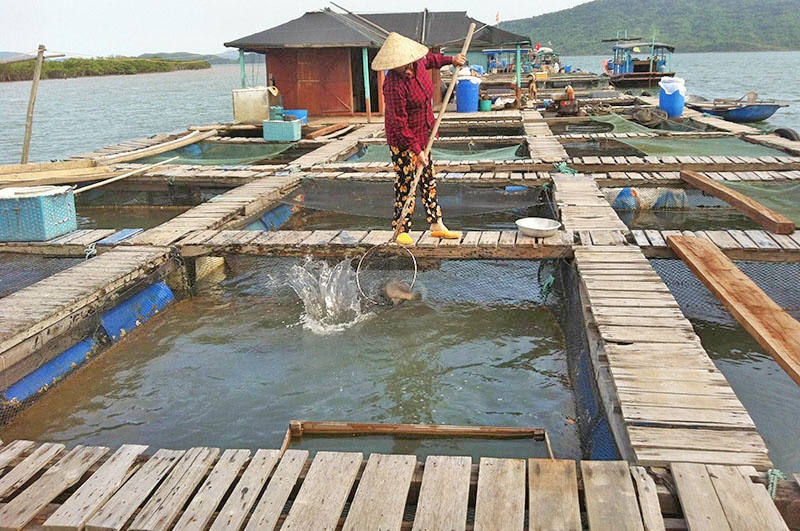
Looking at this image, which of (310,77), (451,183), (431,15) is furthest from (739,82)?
(451,183)

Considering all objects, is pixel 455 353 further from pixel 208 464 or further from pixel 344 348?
pixel 208 464

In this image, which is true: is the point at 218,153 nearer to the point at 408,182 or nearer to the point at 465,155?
the point at 465,155

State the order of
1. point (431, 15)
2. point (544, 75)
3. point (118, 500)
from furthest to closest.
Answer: point (544, 75) → point (431, 15) → point (118, 500)

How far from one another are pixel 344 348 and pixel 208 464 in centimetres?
235

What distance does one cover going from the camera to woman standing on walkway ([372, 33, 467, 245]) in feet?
16.1

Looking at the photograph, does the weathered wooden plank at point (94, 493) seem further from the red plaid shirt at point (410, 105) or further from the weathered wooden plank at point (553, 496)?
the red plaid shirt at point (410, 105)

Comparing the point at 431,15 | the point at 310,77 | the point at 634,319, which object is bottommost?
the point at 634,319

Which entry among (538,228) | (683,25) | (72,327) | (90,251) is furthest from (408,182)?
(683,25)

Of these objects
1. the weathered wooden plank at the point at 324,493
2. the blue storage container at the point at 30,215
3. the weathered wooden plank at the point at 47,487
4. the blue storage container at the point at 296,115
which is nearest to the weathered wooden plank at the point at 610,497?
the weathered wooden plank at the point at 324,493

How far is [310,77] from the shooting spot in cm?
1541

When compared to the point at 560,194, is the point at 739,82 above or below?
above

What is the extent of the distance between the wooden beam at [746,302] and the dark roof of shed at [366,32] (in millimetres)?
10128

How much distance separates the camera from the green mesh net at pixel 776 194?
609 cm

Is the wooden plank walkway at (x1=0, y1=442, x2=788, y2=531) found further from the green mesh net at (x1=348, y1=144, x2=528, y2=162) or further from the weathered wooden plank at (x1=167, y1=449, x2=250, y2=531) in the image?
the green mesh net at (x1=348, y1=144, x2=528, y2=162)
